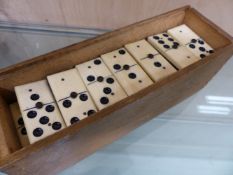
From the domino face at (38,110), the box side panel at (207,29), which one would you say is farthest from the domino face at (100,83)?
the box side panel at (207,29)

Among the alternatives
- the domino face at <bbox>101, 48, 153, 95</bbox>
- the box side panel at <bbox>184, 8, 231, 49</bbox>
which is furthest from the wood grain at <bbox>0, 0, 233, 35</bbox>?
the domino face at <bbox>101, 48, 153, 95</bbox>

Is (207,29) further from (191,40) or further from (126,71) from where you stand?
(126,71)

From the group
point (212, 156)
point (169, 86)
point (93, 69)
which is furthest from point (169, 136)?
point (93, 69)

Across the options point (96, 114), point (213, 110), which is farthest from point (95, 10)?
point (213, 110)

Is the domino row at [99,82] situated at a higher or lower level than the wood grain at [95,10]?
lower

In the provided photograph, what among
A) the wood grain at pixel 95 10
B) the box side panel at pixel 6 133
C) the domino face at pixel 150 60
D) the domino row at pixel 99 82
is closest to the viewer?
the box side panel at pixel 6 133

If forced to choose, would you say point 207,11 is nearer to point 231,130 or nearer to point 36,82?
point 231,130

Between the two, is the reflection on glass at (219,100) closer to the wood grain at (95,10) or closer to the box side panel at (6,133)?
the wood grain at (95,10)

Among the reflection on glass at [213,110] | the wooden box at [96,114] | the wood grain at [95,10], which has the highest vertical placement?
the wood grain at [95,10]

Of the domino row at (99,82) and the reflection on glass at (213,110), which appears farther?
the reflection on glass at (213,110)
